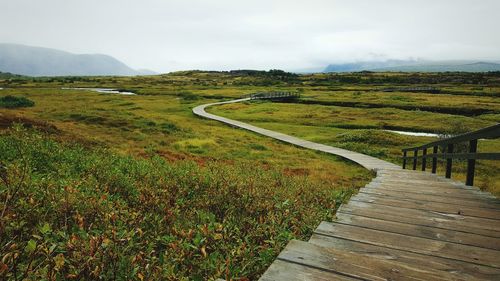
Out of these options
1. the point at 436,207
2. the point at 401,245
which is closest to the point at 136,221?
the point at 401,245

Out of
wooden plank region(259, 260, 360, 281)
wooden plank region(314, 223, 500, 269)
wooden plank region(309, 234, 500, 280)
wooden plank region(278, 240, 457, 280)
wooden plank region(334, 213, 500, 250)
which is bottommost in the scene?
wooden plank region(334, 213, 500, 250)

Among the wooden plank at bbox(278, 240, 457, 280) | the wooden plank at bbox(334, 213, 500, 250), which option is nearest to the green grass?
the wooden plank at bbox(334, 213, 500, 250)

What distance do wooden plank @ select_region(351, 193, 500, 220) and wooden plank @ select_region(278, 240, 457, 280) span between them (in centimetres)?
225

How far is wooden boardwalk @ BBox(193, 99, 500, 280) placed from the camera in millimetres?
2904

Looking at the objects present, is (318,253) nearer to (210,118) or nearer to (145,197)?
(145,197)

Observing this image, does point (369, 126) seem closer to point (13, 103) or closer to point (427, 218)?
point (427, 218)

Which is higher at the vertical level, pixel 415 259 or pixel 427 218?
pixel 415 259

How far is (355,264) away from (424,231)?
1.54 m

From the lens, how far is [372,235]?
12.5 ft

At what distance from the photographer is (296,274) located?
111 inches

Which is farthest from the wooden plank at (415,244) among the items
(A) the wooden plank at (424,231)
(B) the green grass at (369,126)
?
(B) the green grass at (369,126)

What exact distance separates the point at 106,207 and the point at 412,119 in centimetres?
4413

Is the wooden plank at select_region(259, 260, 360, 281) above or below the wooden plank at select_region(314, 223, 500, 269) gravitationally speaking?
above

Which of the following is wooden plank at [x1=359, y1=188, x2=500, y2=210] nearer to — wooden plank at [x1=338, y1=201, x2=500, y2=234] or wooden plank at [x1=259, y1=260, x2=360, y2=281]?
wooden plank at [x1=338, y1=201, x2=500, y2=234]
